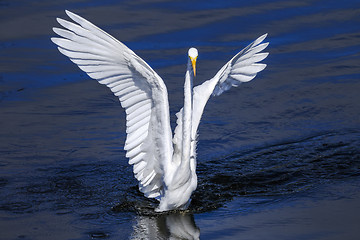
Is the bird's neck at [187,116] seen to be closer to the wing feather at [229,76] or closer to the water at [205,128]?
the wing feather at [229,76]

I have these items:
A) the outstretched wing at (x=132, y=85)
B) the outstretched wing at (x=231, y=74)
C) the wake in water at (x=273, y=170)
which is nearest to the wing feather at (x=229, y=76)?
the outstretched wing at (x=231, y=74)

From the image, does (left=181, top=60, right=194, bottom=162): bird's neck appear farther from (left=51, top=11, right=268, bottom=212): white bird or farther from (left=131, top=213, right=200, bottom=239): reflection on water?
(left=131, top=213, right=200, bottom=239): reflection on water

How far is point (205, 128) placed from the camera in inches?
365

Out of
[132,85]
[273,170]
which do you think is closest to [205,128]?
[273,170]

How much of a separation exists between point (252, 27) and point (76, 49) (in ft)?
23.1

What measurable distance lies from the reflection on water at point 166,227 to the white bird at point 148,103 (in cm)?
17

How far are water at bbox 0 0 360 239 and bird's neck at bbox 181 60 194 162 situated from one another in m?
0.72

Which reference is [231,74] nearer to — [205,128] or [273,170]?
[273,170]

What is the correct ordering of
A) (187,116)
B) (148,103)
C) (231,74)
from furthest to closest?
(231,74)
(148,103)
(187,116)

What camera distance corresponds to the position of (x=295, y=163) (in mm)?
8289

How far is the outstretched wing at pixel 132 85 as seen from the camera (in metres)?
6.31

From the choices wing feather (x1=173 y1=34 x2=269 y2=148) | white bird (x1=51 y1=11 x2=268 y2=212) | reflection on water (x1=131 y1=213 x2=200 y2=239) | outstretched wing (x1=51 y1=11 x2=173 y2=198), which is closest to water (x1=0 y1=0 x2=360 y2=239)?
reflection on water (x1=131 y1=213 x2=200 y2=239)

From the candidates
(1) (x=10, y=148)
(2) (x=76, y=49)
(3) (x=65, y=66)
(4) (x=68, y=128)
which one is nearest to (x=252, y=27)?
(3) (x=65, y=66)

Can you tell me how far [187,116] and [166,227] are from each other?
3.80 feet
